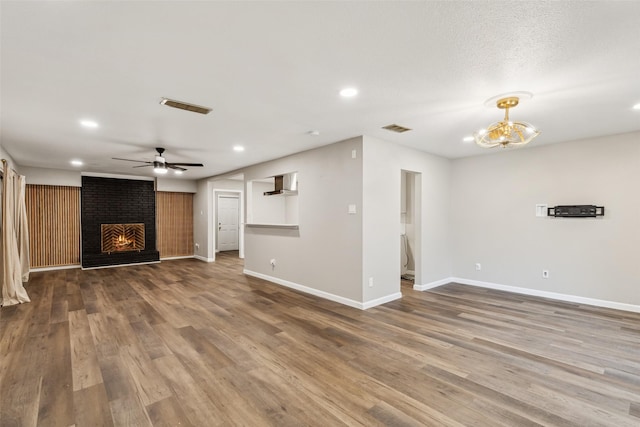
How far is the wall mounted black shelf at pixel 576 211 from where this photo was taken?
436 cm

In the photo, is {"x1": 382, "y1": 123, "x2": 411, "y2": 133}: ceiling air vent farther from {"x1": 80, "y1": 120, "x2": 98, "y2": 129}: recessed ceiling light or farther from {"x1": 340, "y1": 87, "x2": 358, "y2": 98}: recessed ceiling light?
{"x1": 80, "y1": 120, "x2": 98, "y2": 129}: recessed ceiling light

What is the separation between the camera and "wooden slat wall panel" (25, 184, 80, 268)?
7.25 m

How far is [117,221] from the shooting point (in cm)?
827

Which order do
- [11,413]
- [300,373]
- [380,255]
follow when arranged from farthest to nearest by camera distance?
[380,255], [300,373], [11,413]

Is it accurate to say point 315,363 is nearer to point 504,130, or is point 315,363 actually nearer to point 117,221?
point 504,130

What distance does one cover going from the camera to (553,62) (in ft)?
7.14

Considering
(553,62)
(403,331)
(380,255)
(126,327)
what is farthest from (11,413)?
(553,62)

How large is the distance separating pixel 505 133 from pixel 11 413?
4.67m

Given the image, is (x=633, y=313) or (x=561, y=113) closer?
(x=561, y=113)

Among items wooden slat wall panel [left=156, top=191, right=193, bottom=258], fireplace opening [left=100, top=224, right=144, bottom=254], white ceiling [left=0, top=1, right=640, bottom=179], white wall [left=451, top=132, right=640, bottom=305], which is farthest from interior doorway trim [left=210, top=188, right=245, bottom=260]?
white wall [left=451, top=132, right=640, bottom=305]

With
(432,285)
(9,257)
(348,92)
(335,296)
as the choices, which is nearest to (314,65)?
(348,92)

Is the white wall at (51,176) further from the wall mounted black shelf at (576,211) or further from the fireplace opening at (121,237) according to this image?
the wall mounted black shelf at (576,211)

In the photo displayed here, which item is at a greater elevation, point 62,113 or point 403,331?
point 62,113

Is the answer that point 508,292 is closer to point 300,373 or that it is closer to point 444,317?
point 444,317
